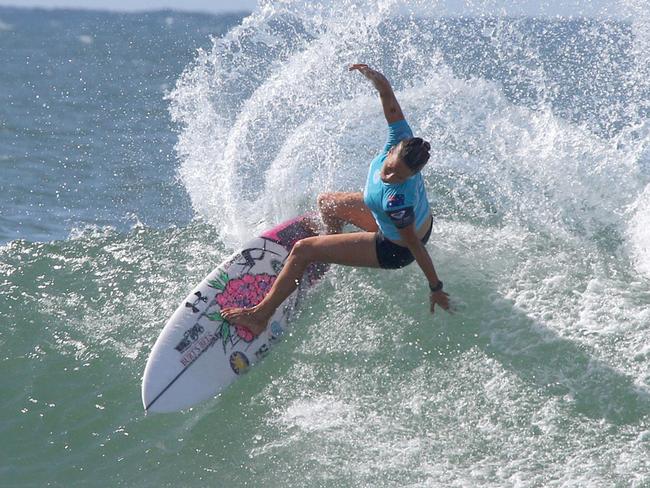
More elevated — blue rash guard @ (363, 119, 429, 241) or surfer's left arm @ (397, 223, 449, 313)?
blue rash guard @ (363, 119, 429, 241)

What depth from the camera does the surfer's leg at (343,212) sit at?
6785mm

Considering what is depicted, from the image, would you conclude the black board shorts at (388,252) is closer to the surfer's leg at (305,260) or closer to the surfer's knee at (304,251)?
the surfer's leg at (305,260)

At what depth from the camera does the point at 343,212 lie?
686 cm

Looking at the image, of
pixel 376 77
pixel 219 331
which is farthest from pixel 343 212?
pixel 219 331

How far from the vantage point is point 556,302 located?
648 cm

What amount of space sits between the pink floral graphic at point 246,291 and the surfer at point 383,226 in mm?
180

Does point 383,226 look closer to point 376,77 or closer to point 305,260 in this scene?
point 305,260

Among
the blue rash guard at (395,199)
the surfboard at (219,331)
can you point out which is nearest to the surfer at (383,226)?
the blue rash guard at (395,199)

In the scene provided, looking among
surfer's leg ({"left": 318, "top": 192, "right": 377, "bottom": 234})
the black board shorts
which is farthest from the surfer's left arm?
surfer's leg ({"left": 318, "top": 192, "right": 377, "bottom": 234})

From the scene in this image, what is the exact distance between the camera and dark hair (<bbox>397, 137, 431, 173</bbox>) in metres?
5.65

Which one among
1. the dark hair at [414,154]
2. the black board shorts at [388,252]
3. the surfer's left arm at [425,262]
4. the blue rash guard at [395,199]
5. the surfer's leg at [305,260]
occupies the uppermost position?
the dark hair at [414,154]

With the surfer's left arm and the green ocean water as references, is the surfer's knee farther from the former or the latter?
the surfer's left arm

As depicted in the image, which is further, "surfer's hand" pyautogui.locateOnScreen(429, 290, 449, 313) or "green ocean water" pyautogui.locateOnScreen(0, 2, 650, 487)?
"surfer's hand" pyautogui.locateOnScreen(429, 290, 449, 313)

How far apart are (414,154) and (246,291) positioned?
6.16 feet
